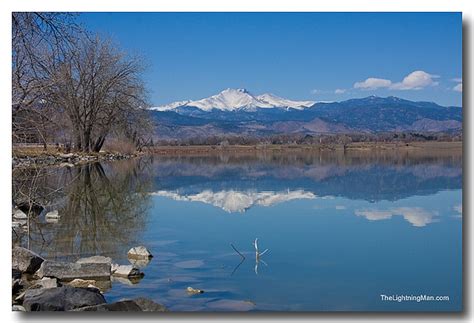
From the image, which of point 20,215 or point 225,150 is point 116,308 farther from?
point 225,150

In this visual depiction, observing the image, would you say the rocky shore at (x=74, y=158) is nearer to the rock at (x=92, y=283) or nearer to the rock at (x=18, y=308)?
the rock at (x=92, y=283)

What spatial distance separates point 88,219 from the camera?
38.5ft

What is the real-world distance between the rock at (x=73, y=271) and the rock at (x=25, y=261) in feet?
0.68

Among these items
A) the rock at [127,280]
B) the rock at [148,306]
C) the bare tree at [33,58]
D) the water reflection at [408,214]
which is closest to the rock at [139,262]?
the rock at [127,280]

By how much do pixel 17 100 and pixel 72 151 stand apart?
2097cm

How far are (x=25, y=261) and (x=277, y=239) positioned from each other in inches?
136

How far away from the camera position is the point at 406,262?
734cm

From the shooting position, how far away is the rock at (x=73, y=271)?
23.4 feet

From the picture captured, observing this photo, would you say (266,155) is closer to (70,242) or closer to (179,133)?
(179,133)

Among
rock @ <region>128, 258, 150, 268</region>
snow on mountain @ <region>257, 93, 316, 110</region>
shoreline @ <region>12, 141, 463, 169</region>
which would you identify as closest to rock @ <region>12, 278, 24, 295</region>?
rock @ <region>128, 258, 150, 268</region>

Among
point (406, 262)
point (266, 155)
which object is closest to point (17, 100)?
point (406, 262)

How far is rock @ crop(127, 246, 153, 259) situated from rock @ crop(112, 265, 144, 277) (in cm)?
72

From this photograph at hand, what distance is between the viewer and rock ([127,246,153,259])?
8125 mm
